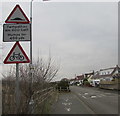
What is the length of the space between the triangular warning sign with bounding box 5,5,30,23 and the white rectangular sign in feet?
0.35

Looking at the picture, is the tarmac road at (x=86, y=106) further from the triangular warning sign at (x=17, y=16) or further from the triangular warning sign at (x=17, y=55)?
the triangular warning sign at (x=17, y=16)

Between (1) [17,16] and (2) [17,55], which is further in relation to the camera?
(1) [17,16]

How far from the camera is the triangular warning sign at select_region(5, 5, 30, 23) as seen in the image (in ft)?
17.6

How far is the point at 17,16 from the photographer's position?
5398 mm

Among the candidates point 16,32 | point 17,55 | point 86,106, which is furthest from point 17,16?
point 86,106

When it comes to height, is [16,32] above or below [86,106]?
above

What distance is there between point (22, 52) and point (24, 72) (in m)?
3.25

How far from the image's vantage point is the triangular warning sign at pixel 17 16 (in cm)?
536

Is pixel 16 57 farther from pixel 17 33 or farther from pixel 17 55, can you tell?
pixel 17 33

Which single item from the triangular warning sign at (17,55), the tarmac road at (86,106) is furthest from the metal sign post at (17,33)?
the tarmac road at (86,106)

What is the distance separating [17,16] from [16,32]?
421mm

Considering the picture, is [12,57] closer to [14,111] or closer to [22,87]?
[14,111]

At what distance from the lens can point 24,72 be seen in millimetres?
8414

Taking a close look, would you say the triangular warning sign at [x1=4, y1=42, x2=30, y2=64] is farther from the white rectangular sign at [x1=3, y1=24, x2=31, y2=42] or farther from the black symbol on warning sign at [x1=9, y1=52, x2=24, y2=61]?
the white rectangular sign at [x1=3, y1=24, x2=31, y2=42]
